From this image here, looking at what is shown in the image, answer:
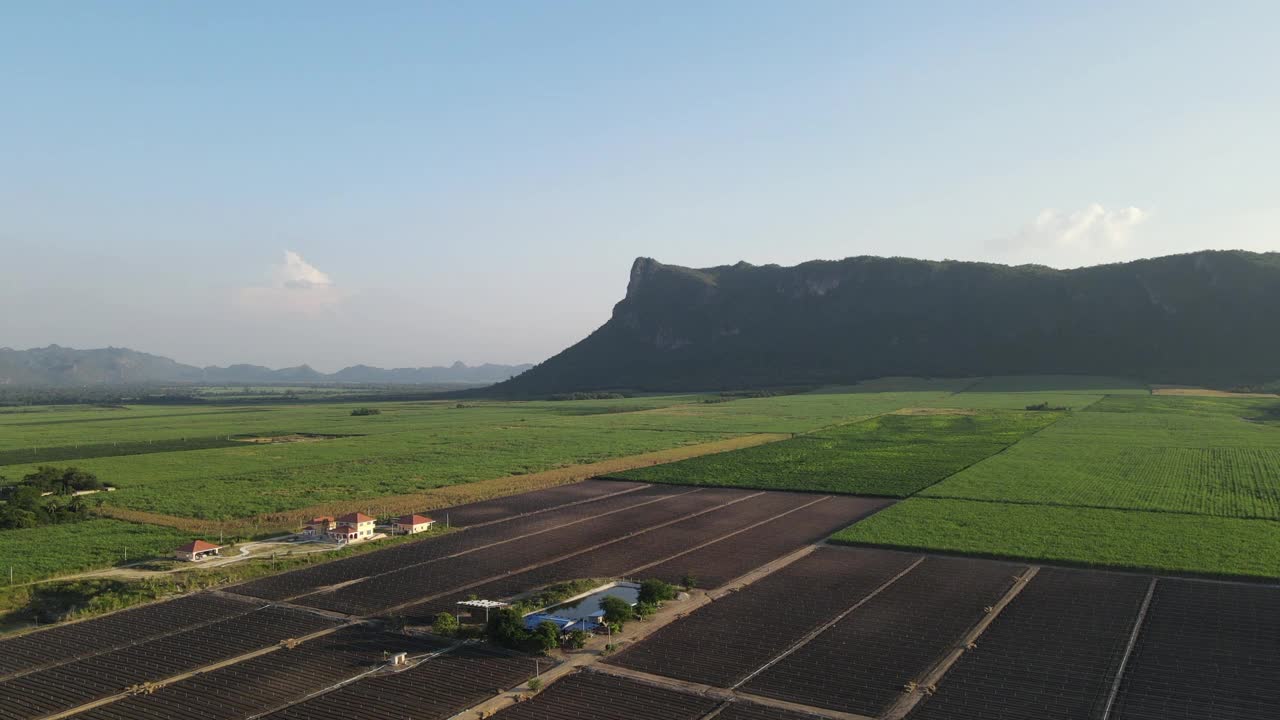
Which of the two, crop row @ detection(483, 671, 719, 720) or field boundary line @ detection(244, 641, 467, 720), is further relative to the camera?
field boundary line @ detection(244, 641, 467, 720)

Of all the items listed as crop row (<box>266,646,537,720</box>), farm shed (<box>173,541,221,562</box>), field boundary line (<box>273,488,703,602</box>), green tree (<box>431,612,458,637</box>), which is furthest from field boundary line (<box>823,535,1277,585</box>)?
farm shed (<box>173,541,221,562</box>)

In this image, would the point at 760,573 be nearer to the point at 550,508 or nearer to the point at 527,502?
the point at 550,508

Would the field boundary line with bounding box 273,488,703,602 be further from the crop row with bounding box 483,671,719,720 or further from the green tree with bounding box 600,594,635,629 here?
the crop row with bounding box 483,671,719,720

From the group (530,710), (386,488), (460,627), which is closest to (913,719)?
(530,710)

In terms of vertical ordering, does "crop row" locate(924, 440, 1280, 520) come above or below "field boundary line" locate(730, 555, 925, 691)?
above

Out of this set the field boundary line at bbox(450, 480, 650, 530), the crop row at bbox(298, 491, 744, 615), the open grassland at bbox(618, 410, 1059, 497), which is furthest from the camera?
the open grassland at bbox(618, 410, 1059, 497)

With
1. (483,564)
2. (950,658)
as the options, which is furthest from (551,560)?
(950,658)
